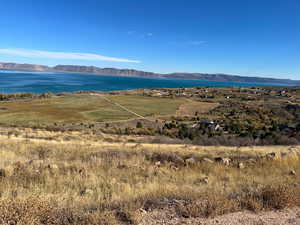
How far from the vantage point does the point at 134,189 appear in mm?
A: 5328

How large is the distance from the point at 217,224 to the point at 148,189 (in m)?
2.04

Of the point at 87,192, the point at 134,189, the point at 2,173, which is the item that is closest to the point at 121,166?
the point at 134,189

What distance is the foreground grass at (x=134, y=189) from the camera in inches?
146

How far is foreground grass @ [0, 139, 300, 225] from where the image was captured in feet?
12.1

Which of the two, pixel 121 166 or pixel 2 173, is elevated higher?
pixel 2 173

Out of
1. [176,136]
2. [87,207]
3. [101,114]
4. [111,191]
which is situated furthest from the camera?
[101,114]

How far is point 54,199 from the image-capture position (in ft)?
15.1

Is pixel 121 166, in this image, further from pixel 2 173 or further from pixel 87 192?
pixel 2 173

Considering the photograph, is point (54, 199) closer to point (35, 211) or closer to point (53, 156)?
point (35, 211)

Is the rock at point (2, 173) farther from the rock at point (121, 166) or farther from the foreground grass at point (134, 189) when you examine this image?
the rock at point (121, 166)

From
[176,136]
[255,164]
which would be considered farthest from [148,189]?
[176,136]

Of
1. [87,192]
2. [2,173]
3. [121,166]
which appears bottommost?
[121,166]

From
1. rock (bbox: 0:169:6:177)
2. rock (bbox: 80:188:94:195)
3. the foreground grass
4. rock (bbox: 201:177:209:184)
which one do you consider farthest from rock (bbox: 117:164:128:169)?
rock (bbox: 0:169:6:177)

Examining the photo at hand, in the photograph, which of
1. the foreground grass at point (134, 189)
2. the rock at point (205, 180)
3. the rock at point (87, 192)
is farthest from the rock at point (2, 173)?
the rock at point (205, 180)
